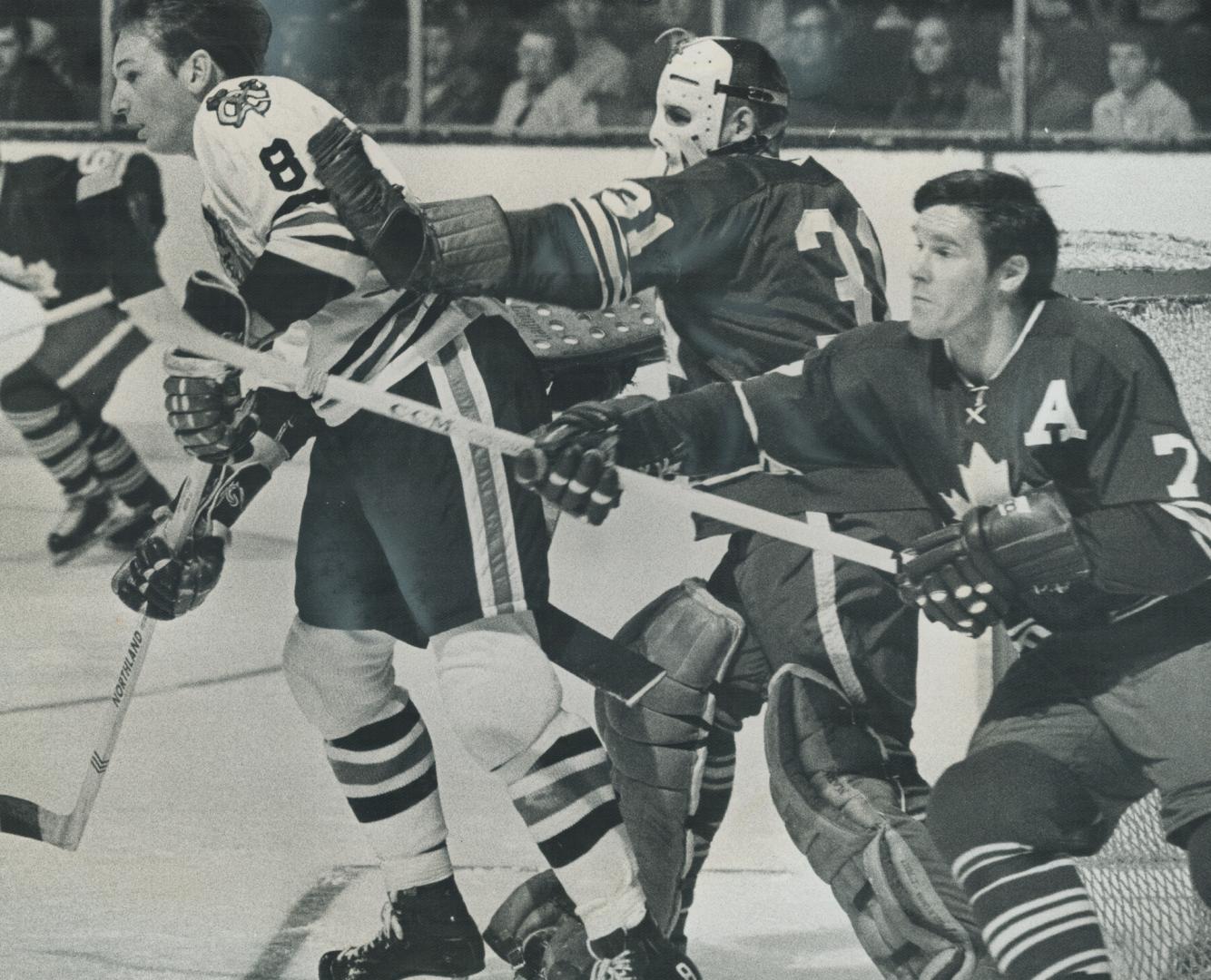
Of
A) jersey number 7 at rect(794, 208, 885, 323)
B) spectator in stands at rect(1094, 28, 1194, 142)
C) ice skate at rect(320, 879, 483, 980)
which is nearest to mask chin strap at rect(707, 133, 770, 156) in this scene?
jersey number 7 at rect(794, 208, 885, 323)

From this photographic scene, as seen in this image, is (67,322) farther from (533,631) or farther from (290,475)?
(533,631)

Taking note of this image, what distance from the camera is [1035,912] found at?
7.09ft

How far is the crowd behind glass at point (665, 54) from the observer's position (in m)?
2.44

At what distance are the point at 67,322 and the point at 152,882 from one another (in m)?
0.79

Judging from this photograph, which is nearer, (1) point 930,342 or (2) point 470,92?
(1) point 930,342

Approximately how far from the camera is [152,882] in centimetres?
250

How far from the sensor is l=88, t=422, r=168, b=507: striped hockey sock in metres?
2.43

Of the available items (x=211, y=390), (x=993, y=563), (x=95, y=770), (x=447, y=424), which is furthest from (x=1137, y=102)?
(x=95, y=770)

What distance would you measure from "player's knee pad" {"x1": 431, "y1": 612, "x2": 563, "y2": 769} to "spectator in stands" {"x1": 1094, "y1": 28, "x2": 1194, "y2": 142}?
105 cm

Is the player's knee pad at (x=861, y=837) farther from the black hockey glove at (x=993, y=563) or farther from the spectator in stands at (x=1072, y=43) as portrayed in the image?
the spectator in stands at (x=1072, y=43)

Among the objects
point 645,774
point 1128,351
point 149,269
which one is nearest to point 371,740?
point 645,774

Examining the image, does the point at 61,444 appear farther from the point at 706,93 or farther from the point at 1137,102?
the point at 1137,102

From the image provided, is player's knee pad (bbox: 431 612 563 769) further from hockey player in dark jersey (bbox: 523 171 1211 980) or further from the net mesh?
the net mesh

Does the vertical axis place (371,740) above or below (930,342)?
below
